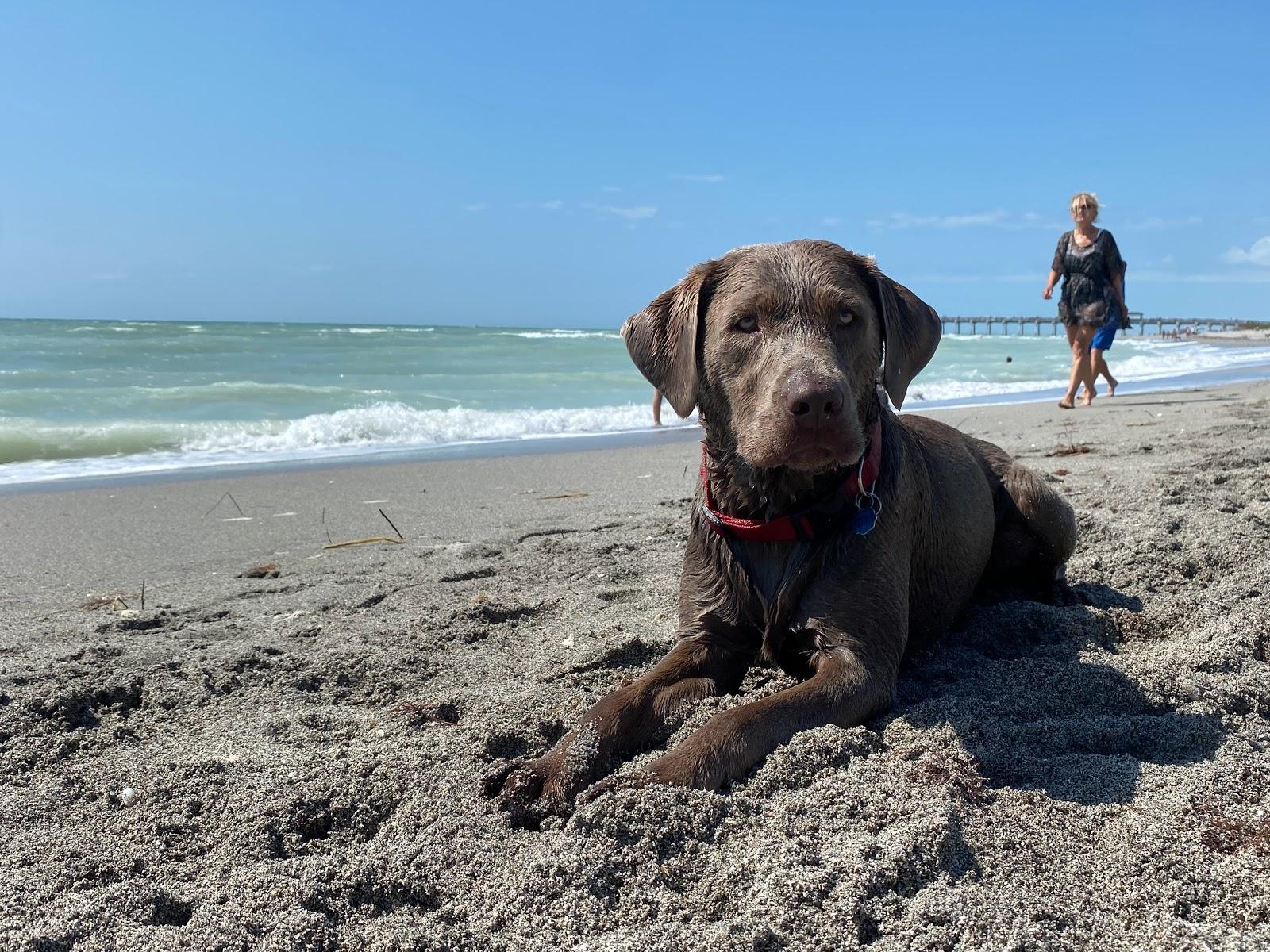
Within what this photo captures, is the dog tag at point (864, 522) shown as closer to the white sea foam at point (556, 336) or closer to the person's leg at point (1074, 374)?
the person's leg at point (1074, 374)

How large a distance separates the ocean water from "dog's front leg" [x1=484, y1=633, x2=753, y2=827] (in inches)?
301

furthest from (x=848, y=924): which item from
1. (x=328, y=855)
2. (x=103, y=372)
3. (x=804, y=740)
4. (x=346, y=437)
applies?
(x=103, y=372)

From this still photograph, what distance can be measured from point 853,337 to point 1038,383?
64.2ft

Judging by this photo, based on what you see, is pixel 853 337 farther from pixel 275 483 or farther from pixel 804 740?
pixel 275 483

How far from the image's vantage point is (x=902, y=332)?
11.0 ft

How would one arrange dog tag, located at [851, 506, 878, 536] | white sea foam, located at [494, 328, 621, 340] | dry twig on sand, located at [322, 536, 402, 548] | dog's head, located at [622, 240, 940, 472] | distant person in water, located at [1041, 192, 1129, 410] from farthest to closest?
white sea foam, located at [494, 328, 621, 340]
distant person in water, located at [1041, 192, 1129, 410]
dry twig on sand, located at [322, 536, 402, 548]
dog tag, located at [851, 506, 878, 536]
dog's head, located at [622, 240, 940, 472]

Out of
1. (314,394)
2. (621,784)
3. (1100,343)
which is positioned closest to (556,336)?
(314,394)

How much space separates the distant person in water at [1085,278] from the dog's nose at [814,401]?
1025 centimetres

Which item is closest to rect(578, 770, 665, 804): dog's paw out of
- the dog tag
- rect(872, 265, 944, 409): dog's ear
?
the dog tag


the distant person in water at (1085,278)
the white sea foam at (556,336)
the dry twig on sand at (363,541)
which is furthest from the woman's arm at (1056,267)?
the white sea foam at (556,336)

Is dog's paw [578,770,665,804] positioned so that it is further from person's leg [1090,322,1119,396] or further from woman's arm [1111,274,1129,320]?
woman's arm [1111,274,1129,320]

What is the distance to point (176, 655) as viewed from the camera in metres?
3.62

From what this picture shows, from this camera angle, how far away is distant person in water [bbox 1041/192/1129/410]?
11742 mm

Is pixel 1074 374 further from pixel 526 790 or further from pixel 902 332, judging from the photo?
pixel 526 790
